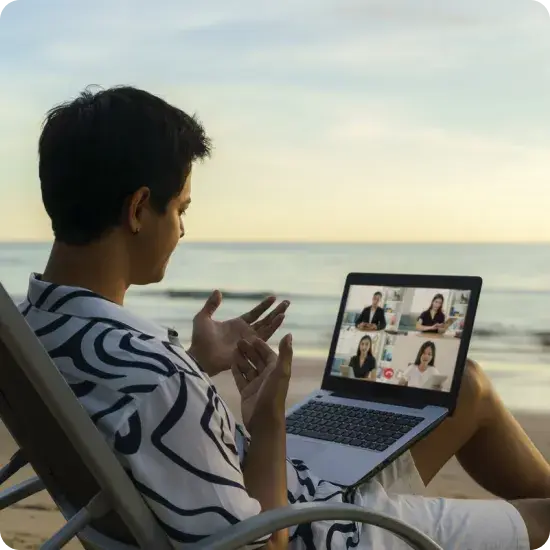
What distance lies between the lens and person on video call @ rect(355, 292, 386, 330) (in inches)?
77.4

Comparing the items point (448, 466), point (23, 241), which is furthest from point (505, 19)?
point (448, 466)

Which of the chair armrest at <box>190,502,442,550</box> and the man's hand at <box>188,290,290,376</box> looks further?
the man's hand at <box>188,290,290,376</box>

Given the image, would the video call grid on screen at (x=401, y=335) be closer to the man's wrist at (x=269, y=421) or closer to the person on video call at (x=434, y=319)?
the person on video call at (x=434, y=319)

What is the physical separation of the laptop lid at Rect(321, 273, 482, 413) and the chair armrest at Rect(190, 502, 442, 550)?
0.61 m

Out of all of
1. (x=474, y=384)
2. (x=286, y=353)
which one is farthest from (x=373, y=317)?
(x=286, y=353)

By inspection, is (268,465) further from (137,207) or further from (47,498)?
(47,498)

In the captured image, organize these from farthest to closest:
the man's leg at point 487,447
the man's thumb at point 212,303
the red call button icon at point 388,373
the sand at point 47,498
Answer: the sand at point 47,498
the red call button icon at point 388,373
the man's leg at point 487,447
the man's thumb at point 212,303

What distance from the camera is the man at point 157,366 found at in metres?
1.12

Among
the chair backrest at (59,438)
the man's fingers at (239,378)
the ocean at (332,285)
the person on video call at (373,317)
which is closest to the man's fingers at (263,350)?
the man's fingers at (239,378)

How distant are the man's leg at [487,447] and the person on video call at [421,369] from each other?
0.07 meters

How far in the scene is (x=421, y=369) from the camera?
1841 mm

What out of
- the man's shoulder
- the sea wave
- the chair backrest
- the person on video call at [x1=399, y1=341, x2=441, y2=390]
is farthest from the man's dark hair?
the sea wave

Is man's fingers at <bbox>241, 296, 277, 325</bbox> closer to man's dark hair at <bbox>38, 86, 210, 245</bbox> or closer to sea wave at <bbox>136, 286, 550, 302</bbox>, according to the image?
man's dark hair at <bbox>38, 86, 210, 245</bbox>

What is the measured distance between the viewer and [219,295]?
1.62 metres
